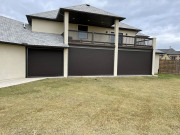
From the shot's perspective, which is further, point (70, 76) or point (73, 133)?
point (70, 76)

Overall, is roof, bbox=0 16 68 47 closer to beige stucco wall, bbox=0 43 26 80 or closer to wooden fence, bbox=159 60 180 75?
beige stucco wall, bbox=0 43 26 80

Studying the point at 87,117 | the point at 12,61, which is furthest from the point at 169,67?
the point at 12,61

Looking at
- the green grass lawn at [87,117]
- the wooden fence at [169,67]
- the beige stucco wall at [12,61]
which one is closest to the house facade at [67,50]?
the beige stucco wall at [12,61]

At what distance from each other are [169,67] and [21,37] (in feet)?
52.8

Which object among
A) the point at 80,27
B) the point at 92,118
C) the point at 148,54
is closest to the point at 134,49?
the point at 148,54

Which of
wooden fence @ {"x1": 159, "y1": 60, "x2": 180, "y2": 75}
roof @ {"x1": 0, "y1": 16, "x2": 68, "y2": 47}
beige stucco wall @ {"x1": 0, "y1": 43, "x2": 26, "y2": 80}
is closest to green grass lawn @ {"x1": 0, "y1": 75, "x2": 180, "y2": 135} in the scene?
beige stucco wall @ {"x1": 0, "y1": 43, "x2": 26, "y2": 80}

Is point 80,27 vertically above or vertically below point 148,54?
above

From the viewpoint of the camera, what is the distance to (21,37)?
356 inches

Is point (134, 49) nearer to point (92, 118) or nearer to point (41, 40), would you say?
point (41, 40)

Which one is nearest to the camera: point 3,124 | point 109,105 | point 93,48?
point 3,124

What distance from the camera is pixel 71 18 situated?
1080 centimetres

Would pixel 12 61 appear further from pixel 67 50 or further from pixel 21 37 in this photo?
pixel 67 50

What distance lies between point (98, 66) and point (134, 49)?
4023 millimetres

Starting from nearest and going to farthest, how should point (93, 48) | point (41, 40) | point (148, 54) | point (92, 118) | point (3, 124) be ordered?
point (3, 124) → point (92, 118) → point (41, 40) → point (93, 48) → point (148, 54)
